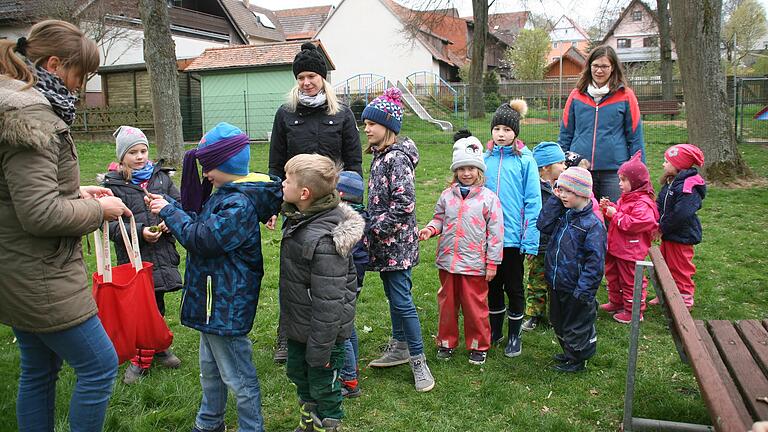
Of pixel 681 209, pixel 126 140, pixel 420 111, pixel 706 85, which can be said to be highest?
pixel 420 111

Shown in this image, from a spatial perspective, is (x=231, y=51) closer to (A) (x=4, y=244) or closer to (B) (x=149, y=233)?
(B) (x=149, y=233)

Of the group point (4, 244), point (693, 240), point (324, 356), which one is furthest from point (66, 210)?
point (693, 240)

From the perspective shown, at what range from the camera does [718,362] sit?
9.54 feet

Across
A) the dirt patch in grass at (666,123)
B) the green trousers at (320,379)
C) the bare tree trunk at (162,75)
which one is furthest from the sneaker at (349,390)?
the dirt patch in grass at (666,123)

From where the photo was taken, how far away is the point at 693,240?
5.24m

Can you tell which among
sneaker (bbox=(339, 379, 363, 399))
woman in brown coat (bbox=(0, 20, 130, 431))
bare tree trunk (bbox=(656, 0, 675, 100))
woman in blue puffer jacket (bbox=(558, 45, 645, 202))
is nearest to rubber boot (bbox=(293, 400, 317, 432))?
sneaker (bbox=(339, 379, 363, 399))

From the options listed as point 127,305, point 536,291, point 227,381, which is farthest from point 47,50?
point 536,291

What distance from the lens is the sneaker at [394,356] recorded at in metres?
4.33

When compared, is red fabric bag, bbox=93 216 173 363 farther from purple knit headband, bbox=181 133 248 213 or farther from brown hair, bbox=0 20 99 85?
brown hair, bbox=0 20 99 85

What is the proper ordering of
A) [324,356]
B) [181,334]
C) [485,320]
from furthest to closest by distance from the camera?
1. [181,334]
2. [485,320]
3. [324,356]

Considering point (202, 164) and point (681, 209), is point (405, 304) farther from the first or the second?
point (681, 209)

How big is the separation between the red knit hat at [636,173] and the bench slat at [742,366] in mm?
1866

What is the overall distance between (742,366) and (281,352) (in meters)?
2.92

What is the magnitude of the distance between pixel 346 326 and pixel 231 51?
22.4m
